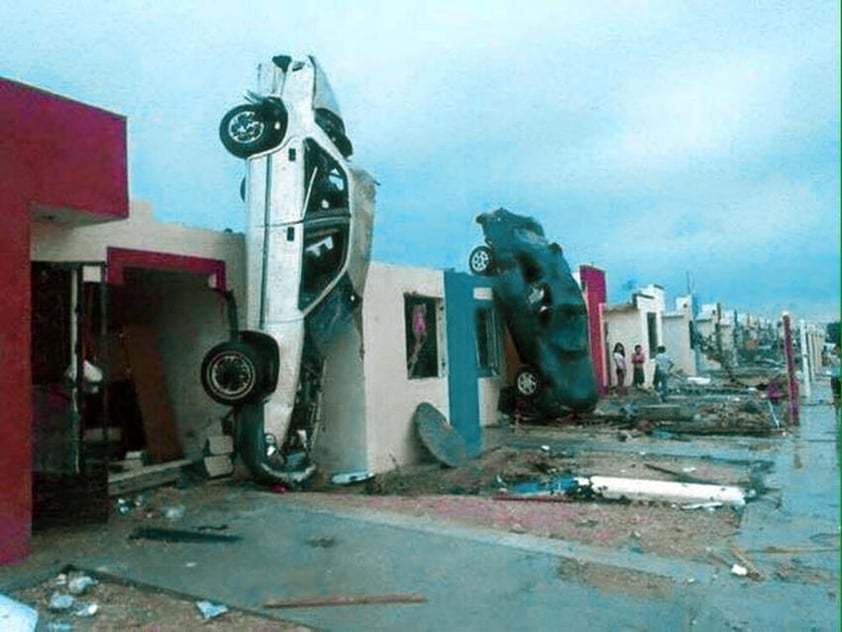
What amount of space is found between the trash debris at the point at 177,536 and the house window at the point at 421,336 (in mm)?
6110

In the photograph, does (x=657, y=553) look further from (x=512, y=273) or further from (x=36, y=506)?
(x=512, y=273)

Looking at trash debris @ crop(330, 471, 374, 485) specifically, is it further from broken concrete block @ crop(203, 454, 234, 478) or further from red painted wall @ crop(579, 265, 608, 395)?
red painted wall @ crop(579, 265, 608, 395)

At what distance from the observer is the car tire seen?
29.5 feet

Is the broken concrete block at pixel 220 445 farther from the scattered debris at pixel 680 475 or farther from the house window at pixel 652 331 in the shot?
the house window at pixel 652 331

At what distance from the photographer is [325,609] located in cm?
469

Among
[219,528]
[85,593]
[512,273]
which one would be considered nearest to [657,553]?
[219,528]

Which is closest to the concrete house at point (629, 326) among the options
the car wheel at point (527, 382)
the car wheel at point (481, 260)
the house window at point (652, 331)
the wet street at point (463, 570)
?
the house window at point (652, 331)

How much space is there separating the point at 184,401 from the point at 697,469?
7217 mm

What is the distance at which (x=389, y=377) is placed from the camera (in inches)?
435

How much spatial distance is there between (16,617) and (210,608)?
1.16 m

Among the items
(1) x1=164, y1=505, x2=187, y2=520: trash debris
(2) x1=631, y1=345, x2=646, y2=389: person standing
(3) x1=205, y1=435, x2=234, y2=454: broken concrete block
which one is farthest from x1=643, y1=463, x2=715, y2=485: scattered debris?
(2) x1=631, y1=345, x2=646, y2=389: person standing

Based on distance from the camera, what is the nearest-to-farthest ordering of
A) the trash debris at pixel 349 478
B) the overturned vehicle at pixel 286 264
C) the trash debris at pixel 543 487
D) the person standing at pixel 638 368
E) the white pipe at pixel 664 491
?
the white pipe at pixel 664 491
the overturned vehicle at pixel 286 264
the trash debris at pixel 543 487
the trash debris at pixel 349 478
the person standing at pixel 638 368

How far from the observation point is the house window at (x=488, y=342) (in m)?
16.0

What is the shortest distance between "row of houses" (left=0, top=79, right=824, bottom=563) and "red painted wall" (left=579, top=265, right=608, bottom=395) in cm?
624
